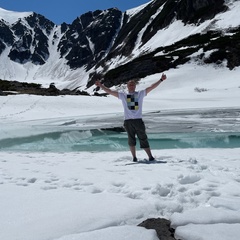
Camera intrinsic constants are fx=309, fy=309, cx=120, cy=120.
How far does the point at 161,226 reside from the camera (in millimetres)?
3449

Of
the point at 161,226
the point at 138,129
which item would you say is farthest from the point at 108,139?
the point at 161,226

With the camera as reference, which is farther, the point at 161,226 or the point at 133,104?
the point at 133,104

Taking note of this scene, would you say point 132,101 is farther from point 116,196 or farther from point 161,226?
point 161,226

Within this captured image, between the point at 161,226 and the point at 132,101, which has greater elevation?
the point at 132,101

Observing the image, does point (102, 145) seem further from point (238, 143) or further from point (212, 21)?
point (212, 21)

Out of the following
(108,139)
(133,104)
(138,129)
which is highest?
(133,104)

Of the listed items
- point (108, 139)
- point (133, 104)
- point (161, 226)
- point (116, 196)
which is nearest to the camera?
point (161, 226)

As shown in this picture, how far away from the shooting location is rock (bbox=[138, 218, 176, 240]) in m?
3.26

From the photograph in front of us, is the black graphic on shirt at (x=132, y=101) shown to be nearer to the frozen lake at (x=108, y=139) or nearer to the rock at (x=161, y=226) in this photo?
the frozen lake at (x=108, y=139)

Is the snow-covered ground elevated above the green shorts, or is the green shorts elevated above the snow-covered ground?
the green shorts

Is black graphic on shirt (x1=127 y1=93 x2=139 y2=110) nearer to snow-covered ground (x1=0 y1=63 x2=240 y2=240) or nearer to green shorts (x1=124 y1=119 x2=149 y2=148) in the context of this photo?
green shorts (x1=124 y1=119 x2=149 y2=148)

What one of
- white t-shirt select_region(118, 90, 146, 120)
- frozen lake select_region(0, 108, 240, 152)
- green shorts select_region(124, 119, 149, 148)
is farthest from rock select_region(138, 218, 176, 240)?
frozen lake select_region(0, 108, 240, 152)

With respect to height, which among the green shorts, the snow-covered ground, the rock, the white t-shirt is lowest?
the rock

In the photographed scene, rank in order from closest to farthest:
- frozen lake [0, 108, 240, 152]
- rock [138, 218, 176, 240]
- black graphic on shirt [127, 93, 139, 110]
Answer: rock [138, 218, 176, 240] → black graphic on shirt [127, 93, 139, 110] → frozen lake [0, 108, 240, 152]
